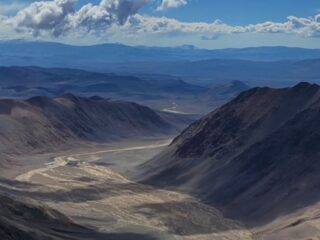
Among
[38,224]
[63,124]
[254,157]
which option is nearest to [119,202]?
[254,157]

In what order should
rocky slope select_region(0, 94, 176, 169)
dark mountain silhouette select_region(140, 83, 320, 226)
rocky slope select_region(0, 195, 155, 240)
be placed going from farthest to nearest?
rocky slope select_region(0, 94, 176, 169)
dark mountain silhouette select_region(140, 83, 320, 226)
rocky slope select_region(0, 195, 155, 240)

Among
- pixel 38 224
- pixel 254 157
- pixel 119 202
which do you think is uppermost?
pixel 254 157

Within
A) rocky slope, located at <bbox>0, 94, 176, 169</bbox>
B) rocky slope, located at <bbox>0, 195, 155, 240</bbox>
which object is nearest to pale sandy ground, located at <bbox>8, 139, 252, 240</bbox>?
rocky slope, located at <bbox>0, 195, 155, 240</bbox>

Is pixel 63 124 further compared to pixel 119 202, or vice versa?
pixel 63 124

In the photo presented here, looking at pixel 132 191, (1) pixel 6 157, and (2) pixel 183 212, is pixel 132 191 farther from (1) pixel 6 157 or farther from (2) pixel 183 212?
(1) pixel 6 157

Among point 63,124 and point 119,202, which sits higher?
point 63,124

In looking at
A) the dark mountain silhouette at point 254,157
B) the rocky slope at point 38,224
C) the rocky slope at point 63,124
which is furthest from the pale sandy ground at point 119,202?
the rocky slope at point 63,124

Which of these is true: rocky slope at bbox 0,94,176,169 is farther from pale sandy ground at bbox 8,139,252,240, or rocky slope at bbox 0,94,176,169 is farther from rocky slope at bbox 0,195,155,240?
rocky slope at bbox 0,195,155,240

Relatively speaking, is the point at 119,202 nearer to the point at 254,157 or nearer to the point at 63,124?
the point at 254,157
